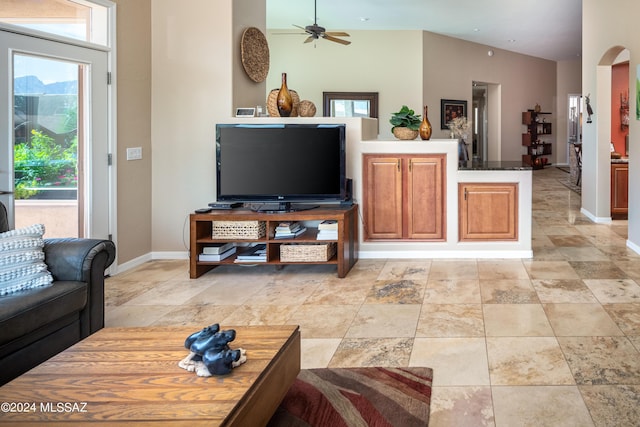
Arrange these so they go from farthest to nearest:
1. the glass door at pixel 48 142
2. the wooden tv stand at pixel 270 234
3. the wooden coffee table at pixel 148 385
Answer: the wooden tv stand at pixel 270 234
the glass door at pixel 48 142
the wooden coffee table at pixel 148 385

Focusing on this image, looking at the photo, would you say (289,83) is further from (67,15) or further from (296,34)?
(67,15)

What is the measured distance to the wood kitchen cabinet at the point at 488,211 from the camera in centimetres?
563

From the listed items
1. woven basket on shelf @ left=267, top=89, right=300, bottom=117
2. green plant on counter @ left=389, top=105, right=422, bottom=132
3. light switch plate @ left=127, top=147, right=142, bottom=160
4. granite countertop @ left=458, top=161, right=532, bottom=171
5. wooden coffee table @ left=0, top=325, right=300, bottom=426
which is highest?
woven basket on shelf @ left=267, top=89, right=300, bottom=117

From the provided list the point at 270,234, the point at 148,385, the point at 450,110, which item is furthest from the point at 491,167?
the point at 450,110

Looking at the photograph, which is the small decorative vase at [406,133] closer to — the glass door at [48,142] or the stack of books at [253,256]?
the stack of books at [253,256]

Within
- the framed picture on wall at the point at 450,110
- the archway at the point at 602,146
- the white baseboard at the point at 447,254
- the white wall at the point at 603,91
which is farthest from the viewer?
the framed picture on wall at the point at 450,110

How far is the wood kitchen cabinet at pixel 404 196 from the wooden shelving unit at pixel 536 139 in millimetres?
11549

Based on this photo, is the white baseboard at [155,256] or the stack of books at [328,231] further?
the white baseboard at [155,256]

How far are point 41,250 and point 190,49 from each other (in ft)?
10.1

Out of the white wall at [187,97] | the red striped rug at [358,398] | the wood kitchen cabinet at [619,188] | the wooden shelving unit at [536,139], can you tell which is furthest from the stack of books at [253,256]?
the wooden shelving unit at [536,139]

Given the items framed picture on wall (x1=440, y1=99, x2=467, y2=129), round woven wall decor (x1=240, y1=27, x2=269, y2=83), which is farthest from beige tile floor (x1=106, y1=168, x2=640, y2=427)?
framed picture on wall (x1=440, y1=99, x2=467, y2=129)

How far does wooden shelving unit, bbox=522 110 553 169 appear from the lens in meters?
16.1

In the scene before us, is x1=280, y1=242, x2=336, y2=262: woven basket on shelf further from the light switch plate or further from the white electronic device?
the light switch plate

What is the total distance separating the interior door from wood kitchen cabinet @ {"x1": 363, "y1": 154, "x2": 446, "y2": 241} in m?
2.44
